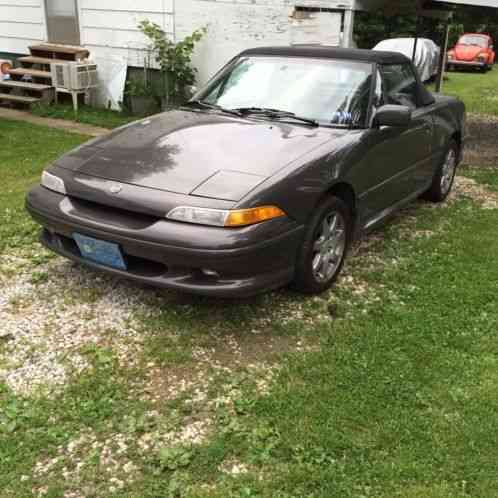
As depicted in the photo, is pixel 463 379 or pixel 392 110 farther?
pixel 392 110

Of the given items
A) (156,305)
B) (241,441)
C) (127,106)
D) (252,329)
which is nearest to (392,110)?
(252,329)

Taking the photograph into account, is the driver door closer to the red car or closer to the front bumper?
the front bumper

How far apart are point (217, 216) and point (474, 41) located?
26.8 m

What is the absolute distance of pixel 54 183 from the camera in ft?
12.4

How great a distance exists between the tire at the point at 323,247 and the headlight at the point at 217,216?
51cm

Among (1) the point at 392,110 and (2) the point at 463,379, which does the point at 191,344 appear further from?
(1) the point at 392,110

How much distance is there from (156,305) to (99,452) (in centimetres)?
129

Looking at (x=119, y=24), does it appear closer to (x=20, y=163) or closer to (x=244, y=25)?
(x=244, y=25)

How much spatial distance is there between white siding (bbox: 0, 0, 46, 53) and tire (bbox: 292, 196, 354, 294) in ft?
30.9

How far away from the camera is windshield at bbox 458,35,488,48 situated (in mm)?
25958

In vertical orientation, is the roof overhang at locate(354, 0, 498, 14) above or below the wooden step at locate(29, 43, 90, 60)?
above

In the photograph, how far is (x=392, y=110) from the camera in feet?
13.8

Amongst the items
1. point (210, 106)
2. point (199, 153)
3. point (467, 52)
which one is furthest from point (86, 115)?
point (467, 52)

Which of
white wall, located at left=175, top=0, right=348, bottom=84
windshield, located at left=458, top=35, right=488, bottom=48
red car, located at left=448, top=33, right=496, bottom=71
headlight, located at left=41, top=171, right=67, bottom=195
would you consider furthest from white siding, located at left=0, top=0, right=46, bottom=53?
windshield, located at left=458, top=35, right=488, bottom=48
